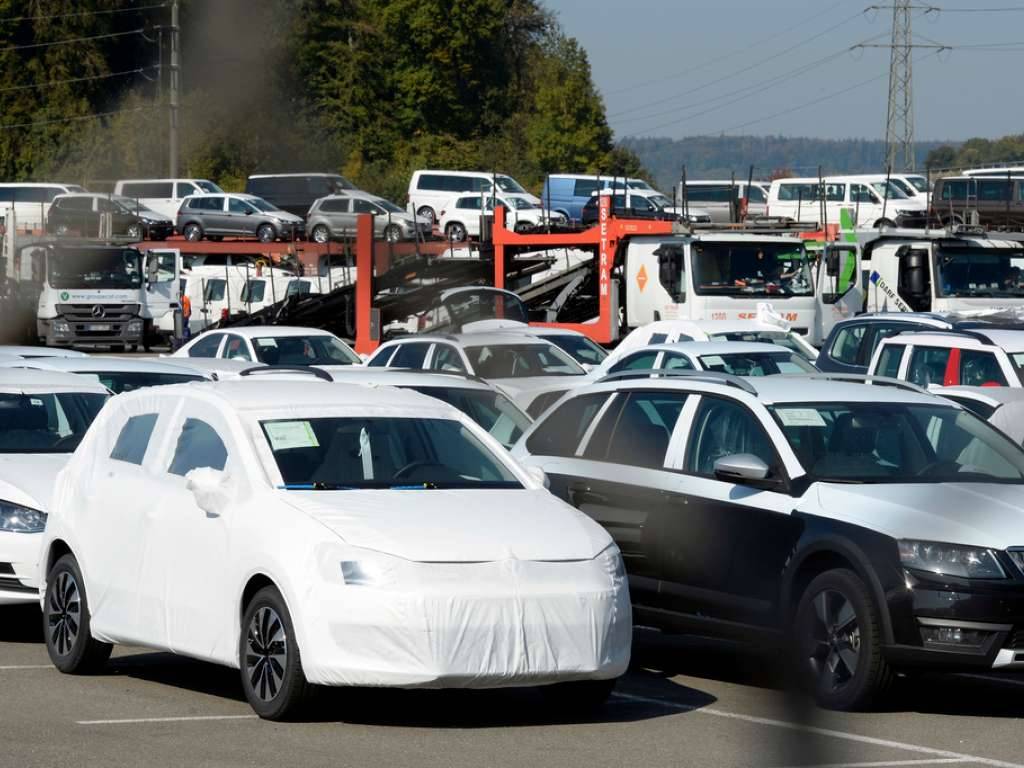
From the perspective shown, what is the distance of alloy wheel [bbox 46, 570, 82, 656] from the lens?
9789 millimetres

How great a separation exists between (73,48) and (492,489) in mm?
19982

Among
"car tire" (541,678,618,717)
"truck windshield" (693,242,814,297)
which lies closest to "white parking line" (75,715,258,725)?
"car tire" (541,678,618,717)

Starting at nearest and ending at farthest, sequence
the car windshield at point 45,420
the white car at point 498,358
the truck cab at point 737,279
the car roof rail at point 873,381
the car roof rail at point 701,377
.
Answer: the car roof rail at point 701,377 → the car roof rail at point 873,381 → the car windshield at point 45,420 → the white car at point 498,358 → the truck cab at point 737,279

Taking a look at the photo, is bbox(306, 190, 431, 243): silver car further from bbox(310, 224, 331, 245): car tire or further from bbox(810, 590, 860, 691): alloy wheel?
bbox(810, 590, 860, 691): alloy wheel

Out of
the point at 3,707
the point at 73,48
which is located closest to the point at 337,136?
the point at 73,48

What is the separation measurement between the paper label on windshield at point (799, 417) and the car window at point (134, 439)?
3092 mm

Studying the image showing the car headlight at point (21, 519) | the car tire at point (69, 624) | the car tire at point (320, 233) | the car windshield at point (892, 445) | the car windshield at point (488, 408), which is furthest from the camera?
the car tire at point (320, 233)

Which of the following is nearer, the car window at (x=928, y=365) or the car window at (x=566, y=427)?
the car window at (x=566, y=427)

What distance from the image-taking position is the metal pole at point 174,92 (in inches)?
781

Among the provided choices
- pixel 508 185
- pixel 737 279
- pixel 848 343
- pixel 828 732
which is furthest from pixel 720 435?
pixel 508 185

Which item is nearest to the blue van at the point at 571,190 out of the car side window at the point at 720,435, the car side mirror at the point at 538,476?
the car side window at the point at 720,435

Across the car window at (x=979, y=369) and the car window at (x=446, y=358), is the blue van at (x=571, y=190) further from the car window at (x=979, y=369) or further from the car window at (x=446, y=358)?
the car window at (x=979, y=369)

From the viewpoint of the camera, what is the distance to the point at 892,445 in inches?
Result: 382

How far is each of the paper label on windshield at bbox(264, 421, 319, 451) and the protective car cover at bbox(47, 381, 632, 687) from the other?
1.8 inches
